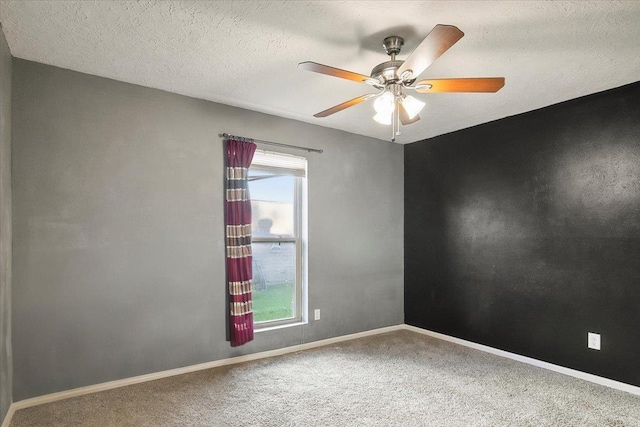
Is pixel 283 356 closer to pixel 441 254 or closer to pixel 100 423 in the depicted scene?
pixel 100 423

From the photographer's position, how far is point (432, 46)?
1769mm

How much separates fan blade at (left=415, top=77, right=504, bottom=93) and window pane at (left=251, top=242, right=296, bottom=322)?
2.23m

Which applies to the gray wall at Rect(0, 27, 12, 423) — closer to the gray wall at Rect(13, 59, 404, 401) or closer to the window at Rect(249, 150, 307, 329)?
the gray wall at Rect(13, 59, 404, 401)

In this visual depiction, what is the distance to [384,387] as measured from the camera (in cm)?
291

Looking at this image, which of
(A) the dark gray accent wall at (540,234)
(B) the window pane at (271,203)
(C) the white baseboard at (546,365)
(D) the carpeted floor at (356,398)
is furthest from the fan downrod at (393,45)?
(C) the white baseboard at (546,365)

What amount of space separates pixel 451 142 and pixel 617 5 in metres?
2.39

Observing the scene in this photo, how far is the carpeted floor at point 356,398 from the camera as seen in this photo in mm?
2408

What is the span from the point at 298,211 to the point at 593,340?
9.43 ft

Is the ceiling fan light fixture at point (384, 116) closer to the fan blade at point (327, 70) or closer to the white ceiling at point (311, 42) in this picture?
the fan blade at point (327, 70)

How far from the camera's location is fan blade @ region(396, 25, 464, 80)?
1632 millimetres

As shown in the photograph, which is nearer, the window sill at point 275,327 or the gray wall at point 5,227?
the gray wall at point 5,227

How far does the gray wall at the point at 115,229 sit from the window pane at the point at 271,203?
1.36ft

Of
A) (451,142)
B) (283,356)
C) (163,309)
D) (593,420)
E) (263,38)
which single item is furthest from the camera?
(451,142)

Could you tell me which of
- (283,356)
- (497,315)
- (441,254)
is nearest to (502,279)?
(497,315)
